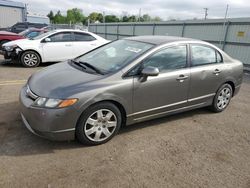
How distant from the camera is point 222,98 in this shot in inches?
187

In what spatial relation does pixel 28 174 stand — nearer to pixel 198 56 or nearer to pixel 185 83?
pixel 185 83

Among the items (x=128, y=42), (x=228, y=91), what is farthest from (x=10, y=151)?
(x=228, y=91)

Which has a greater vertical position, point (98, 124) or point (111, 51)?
point (111, 51)

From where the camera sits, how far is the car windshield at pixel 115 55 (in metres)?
3.52

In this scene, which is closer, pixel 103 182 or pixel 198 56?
pixel 103 182

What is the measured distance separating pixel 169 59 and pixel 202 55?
0.86 meters

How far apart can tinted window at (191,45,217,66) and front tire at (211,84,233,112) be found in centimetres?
65

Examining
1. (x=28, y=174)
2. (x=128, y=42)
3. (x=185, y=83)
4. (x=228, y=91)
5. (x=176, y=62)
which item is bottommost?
(x=28, y=174)

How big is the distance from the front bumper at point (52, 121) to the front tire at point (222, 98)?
301 centimetres

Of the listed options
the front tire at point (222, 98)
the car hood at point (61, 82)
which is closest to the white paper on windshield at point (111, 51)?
the car hood at point (61, 82)

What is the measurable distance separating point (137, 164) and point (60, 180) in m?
0.96

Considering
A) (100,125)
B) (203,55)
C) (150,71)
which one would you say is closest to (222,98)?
(203,55)

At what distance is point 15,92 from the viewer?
5383mm

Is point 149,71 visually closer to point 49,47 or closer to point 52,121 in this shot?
point 52,121
